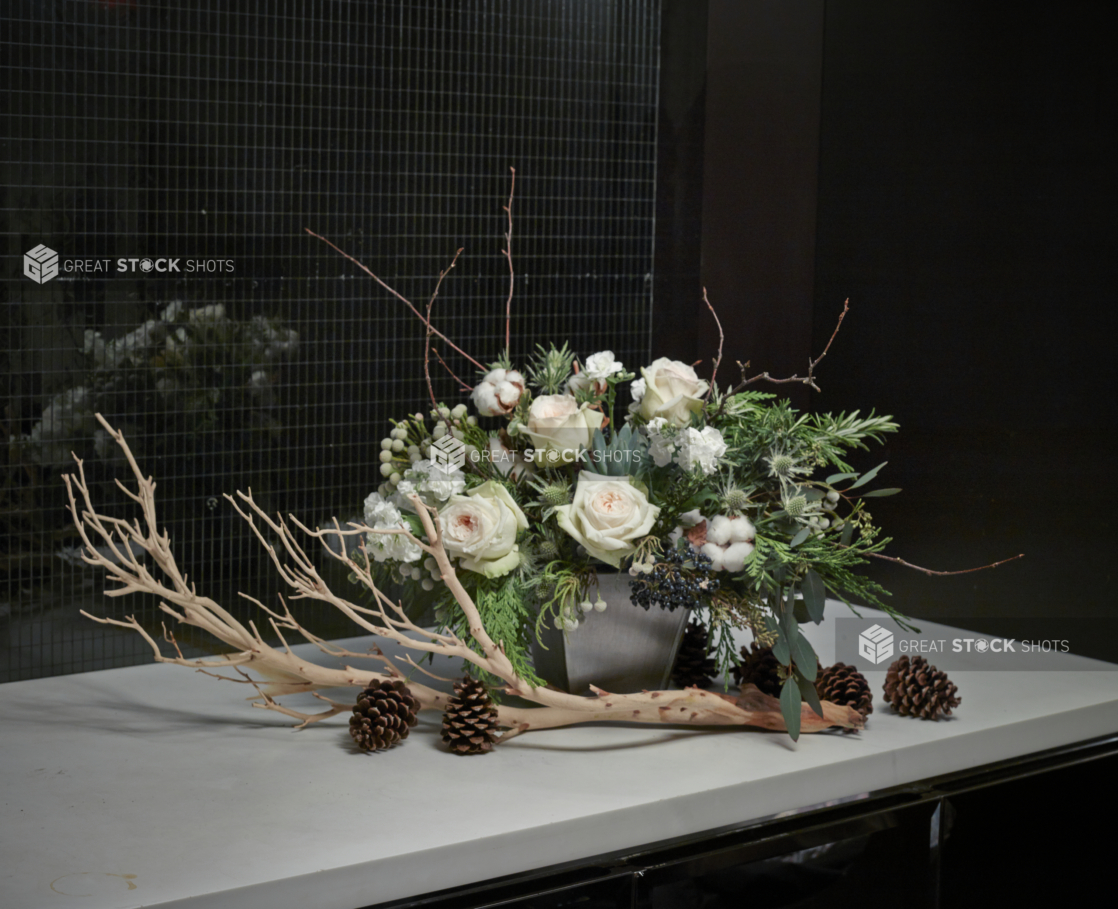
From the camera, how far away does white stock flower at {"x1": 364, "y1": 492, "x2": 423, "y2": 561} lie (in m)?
0.98

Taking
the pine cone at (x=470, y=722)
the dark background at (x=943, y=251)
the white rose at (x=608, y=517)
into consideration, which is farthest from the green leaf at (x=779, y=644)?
the dark background at (x=943, y=251)

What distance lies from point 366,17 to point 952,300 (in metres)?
0.77

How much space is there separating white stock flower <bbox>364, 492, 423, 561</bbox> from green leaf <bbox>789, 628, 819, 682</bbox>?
32 cm

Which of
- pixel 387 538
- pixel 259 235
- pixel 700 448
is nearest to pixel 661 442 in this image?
pixel 700 448

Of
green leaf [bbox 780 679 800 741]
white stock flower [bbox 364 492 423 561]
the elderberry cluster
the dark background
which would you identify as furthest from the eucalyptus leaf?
the dark background

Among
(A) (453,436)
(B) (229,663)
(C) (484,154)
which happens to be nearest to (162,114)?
(C) (484,154)

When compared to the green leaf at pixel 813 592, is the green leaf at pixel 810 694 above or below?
below

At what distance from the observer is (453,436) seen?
105 centimetres

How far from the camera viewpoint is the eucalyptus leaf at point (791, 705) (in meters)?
0.99

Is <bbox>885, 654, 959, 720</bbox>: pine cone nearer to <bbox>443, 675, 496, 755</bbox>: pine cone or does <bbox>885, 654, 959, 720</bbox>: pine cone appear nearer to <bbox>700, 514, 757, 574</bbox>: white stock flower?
<bbox>700, 514, 757, 574</bbox>: white stock flower

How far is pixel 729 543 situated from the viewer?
98 centimetres

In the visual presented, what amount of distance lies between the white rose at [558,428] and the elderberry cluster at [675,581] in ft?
0.40

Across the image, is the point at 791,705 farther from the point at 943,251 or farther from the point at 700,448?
the point at 943,251

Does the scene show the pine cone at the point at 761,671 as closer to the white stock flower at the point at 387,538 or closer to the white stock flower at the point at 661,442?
the white stock flower at the point at 661,442
